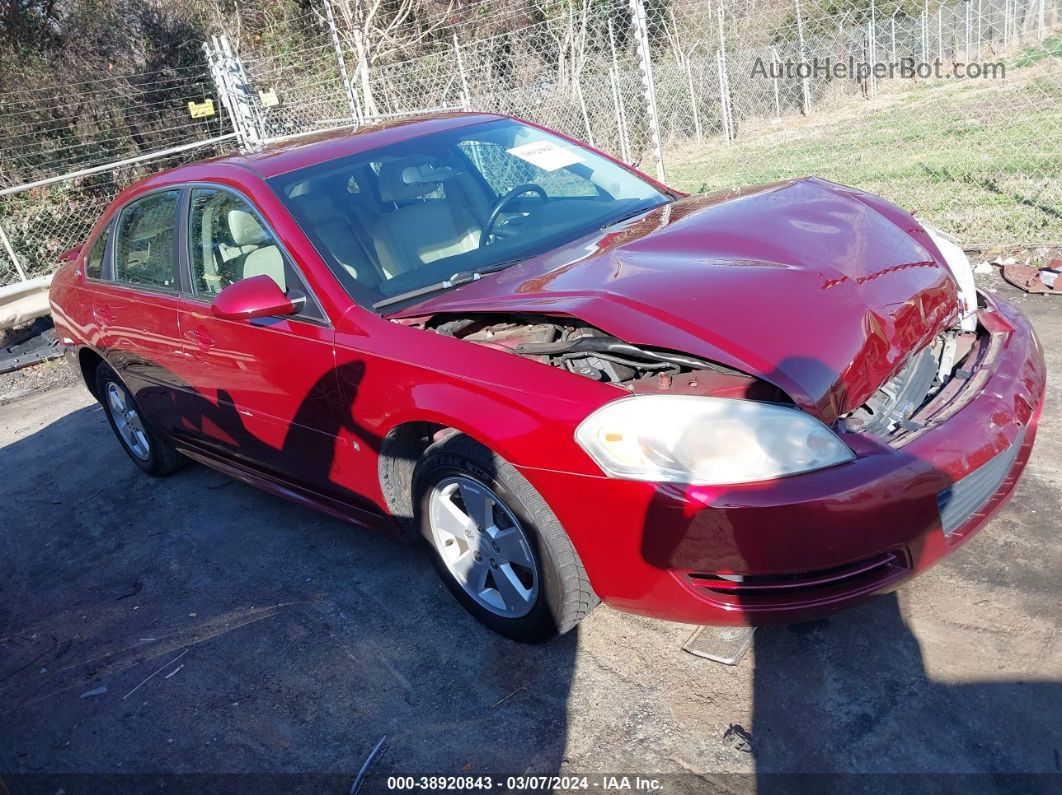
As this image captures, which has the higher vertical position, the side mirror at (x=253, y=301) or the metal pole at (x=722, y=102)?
the side mirror at (x=253, y=301)

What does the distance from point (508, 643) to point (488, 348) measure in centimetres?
105

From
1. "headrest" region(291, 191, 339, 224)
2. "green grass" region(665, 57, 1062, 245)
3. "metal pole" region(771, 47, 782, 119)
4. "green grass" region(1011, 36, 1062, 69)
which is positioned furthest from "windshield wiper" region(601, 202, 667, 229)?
"green grass" region(1011, 36, 1062, 69)

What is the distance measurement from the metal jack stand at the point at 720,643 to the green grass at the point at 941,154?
4573mm

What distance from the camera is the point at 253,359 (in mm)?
3512

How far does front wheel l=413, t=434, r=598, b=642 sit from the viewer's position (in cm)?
261

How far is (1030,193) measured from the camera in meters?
7.21

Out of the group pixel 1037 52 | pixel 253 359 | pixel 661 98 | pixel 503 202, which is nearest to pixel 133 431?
pixel 253 359

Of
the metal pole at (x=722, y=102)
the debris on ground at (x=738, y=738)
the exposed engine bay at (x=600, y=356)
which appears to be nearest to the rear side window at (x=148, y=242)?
the exposed engine bay at (x=600, y=356)

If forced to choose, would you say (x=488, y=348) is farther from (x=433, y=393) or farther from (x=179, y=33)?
(x=179, y=33)

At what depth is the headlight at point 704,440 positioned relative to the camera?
91.4 inches

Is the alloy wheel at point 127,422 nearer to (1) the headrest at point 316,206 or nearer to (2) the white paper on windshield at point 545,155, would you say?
(1) the headrest at point 316,206

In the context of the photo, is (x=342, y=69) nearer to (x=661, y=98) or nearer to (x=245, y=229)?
(x=661, y=98)

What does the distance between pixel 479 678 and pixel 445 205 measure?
1.91 metres

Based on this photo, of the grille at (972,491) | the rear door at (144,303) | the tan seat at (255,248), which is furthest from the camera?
the rear door at (144,303)
